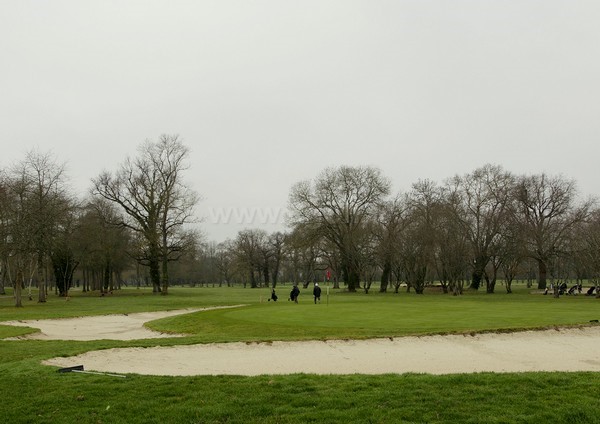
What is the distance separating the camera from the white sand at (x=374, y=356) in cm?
1316

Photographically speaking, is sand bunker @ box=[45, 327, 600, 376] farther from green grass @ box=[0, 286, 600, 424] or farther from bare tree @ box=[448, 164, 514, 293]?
bare tree @ box=[448, 164, 514, 293]

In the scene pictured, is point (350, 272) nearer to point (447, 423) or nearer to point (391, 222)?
point (391, 222)

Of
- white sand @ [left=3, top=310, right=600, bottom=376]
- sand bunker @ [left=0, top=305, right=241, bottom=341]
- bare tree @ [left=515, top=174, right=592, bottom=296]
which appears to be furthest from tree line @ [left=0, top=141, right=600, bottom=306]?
white sand @ [left=3, top=310, right=600, bottom=376]

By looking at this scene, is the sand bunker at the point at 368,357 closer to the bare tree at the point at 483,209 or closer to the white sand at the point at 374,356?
the white sand at the point at 374,356

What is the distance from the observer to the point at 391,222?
65.4m

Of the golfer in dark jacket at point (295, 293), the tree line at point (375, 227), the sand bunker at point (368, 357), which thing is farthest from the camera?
the tree line at point (375, 227)

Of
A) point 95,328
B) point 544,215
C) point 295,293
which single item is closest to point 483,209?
point 544,215

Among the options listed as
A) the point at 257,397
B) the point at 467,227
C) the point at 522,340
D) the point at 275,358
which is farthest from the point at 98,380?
the point at 467,227

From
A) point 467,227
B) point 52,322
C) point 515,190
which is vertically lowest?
point 52,322

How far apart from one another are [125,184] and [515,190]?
52680 mm

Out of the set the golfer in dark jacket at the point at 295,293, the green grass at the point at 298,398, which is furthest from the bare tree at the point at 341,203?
the green grass at the point at 298,398

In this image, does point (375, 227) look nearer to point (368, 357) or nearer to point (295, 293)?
point (295, 293)

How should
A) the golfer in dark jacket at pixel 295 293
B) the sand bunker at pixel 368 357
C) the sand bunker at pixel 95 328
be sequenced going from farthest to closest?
the golfer in dark jacket at pixel 295 293
the sand bunker at pixel 95 328
the sand bunker at pixel 368 357

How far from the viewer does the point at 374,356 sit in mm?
15273
